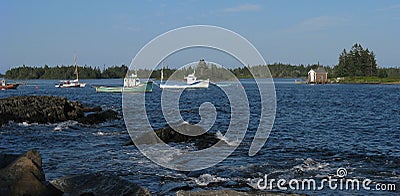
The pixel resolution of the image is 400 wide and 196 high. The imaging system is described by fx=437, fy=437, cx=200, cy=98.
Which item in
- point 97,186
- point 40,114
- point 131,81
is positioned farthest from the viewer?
point 131,81

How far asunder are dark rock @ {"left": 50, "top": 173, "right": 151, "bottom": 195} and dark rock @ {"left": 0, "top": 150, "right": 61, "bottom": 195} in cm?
47

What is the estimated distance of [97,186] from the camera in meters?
11.4

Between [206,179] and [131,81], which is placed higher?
[131,81]

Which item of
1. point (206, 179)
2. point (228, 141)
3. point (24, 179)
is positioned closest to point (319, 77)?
point (228, 141)

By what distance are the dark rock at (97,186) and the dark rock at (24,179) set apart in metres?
0.47

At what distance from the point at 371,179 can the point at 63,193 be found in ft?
34.4

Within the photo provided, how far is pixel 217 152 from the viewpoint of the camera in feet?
69.8

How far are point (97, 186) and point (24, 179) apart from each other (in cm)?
182

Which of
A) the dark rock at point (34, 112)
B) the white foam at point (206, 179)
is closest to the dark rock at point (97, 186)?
the white foam at point (206, 179)

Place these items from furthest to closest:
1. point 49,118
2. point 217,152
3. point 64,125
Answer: point 49,118
point 64,125
point 217,152

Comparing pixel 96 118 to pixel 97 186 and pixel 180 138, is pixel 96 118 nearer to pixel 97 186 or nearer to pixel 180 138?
pixel 180 138

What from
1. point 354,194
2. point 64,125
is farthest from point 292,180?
point 64,125

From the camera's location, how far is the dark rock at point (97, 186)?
11086mm

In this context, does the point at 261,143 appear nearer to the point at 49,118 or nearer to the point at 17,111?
the point at 49,118
